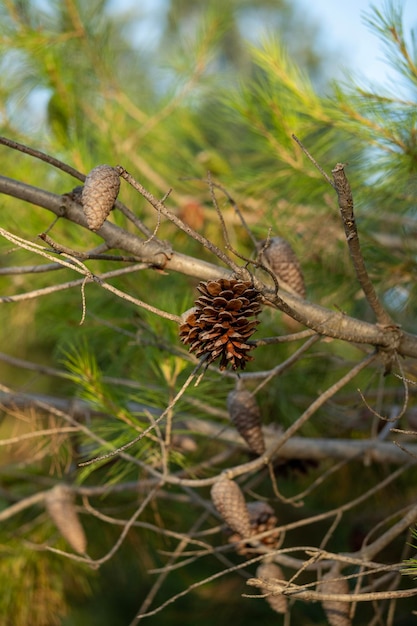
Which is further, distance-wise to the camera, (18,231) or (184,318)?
(18,231)

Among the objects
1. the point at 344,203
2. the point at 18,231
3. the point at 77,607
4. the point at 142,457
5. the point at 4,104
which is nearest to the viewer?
the point at 344,203

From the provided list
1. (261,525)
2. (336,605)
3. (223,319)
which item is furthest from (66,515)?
(223,319)

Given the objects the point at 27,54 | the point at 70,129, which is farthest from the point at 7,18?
the point at 70,129

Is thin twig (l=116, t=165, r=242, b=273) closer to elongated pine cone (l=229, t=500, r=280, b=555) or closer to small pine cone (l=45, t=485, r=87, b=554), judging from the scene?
elongated pine cone (l=229, t=500, r=280, b=555)

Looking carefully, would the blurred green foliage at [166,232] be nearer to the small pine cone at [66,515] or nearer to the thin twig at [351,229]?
the small pine cone at [66,515]

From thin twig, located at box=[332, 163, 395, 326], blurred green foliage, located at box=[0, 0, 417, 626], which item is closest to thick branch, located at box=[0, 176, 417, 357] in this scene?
thin twig, located at box=[332, 163, 395, 326]

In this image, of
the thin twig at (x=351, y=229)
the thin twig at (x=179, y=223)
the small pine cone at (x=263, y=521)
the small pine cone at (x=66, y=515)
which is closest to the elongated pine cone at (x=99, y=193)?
the thin twig at (x=179, y=223)

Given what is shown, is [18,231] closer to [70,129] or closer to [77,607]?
[70,129]
